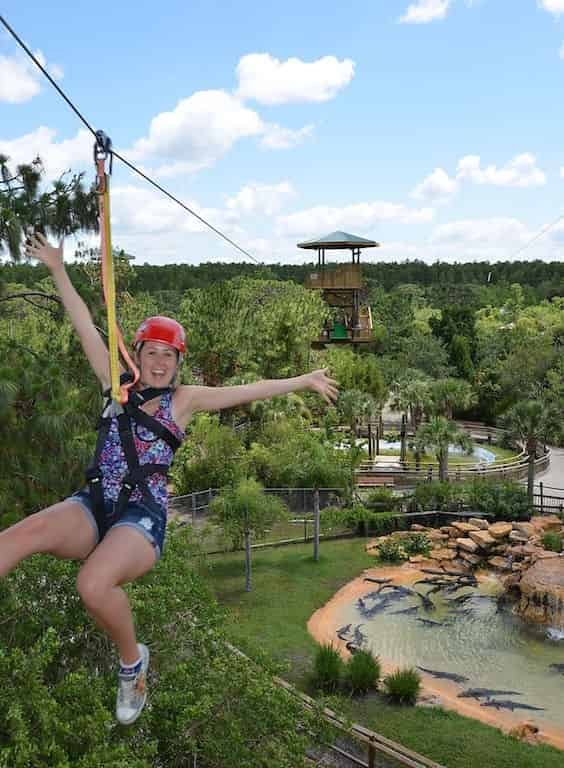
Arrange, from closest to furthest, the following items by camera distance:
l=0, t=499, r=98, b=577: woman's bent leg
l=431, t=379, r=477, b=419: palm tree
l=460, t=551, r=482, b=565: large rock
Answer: l=0, t=499, r=98, b=577: woman's bent leg, l=460, t=551, r=482, b=565: large rock, l=431, t=379, r=477, b=419: palm tree

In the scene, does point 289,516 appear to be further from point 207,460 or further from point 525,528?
point 525,528

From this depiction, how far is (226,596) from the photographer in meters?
17.1

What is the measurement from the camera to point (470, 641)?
1523 cm

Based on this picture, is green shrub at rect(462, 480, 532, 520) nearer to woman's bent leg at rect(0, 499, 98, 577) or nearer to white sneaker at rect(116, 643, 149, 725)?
white sneaker at rect(116, 643, 149, 725)

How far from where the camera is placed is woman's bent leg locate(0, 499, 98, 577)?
3230mm

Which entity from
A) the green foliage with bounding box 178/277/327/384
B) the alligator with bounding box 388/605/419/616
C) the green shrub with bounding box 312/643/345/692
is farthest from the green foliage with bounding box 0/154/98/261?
the green foliage with bounding box 178/277/327/384

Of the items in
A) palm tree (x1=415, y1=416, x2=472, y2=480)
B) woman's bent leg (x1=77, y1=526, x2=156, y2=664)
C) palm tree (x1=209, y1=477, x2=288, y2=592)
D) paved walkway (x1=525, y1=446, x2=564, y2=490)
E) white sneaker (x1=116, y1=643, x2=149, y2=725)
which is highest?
woman's bent leg (x1=77, y1=526, x2=156, y2=664)

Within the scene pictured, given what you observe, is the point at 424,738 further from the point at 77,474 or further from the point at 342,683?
the point at 77,474

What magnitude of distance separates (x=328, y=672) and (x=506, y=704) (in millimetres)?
2978

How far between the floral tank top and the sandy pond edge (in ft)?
31.8

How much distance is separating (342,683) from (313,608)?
A: 14.5 feet

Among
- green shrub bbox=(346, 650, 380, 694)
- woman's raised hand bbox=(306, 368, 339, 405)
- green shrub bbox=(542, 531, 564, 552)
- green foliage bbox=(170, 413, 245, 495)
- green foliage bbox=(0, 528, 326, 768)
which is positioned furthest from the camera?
green foliage bbox=(170, 413, 245, 495)

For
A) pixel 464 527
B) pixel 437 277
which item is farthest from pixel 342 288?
pixel 437 277

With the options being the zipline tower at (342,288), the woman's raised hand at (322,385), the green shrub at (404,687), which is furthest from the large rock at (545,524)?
the woman's raised hand at (322,385)
